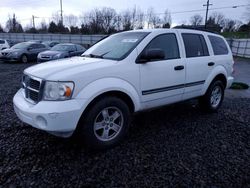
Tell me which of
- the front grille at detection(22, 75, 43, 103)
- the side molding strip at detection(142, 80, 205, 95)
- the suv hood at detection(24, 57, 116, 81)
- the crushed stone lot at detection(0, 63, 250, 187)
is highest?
the suv hood at detection(24, 57, 116, 81)

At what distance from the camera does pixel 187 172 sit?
2643 millimetres

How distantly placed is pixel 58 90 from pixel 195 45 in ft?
9.73

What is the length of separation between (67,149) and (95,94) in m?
1.04

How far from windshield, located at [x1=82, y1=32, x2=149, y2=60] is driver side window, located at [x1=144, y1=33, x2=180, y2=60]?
9.3 inches

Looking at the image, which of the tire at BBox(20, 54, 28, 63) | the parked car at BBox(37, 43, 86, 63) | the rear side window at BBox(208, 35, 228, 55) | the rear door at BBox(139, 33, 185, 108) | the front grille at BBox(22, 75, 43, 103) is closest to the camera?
the front grille at BBox(22, 75, 43, 103)

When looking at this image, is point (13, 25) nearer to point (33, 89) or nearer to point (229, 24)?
point (229, 24)

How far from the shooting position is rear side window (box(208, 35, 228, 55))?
4.61m

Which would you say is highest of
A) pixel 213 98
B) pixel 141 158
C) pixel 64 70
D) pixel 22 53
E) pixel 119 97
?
pixel 64 70

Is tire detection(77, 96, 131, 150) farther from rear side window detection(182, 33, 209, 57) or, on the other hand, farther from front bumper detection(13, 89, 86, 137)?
rear side window detection(182, 33, 209, 57)

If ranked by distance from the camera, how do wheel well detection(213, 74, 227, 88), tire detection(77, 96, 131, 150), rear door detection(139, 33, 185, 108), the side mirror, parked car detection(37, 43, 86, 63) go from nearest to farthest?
1. tire detection(77, 96, 131, 150)
2. the side mirror
3. rear door detection(139, 33, 185, 108)
4. wheel well detection(213, 74, 227, 88)
5. parked car detection(37, 43, 86, 63)

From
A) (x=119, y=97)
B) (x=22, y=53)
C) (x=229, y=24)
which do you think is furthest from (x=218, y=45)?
(x=229, y=24)

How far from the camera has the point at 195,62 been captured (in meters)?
4.05

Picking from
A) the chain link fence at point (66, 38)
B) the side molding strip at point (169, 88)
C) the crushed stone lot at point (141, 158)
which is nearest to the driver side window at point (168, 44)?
the side molding strip at point (169, 88)


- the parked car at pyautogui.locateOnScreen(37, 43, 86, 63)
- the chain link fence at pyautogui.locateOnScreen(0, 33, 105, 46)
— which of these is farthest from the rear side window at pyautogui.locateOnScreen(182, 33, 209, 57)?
the chain link fence at pyautogui.locateOnScreen(0, 33, 105, 46)
